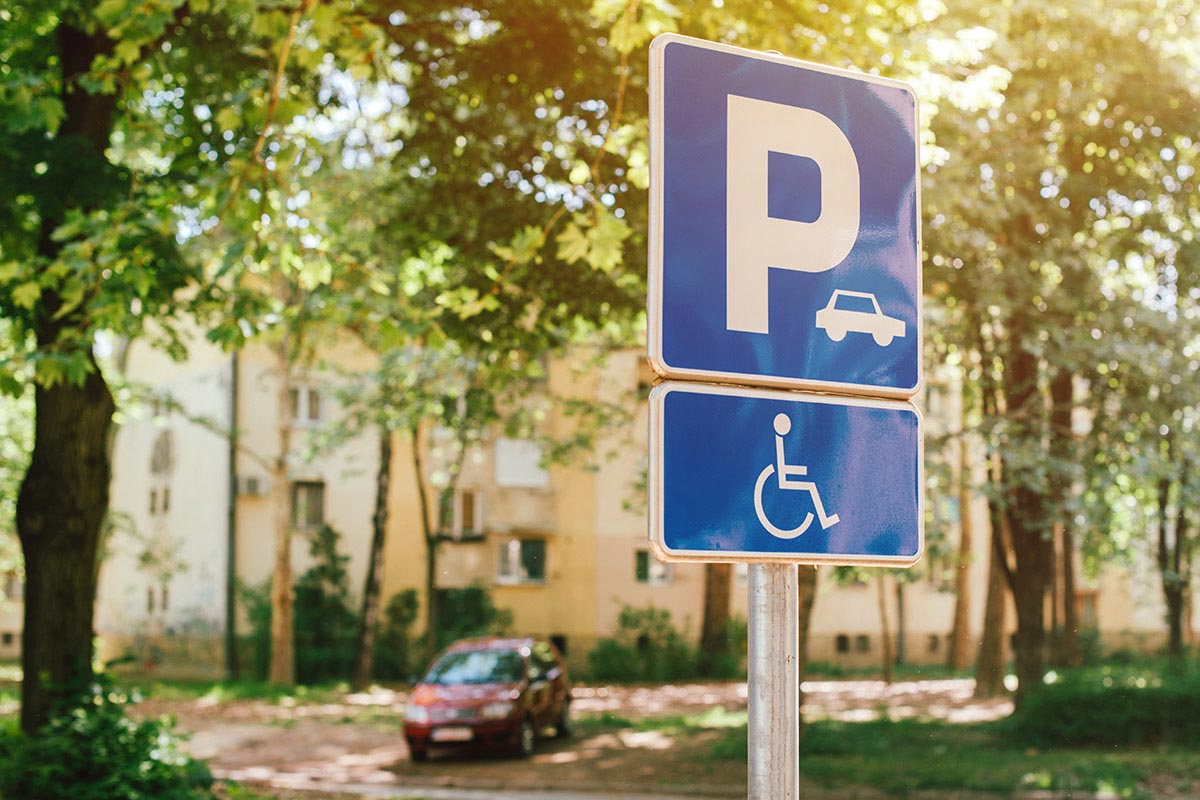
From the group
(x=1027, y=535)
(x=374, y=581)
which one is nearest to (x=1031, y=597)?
(x=1027, y=535)

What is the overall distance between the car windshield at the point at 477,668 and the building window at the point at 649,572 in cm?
1778

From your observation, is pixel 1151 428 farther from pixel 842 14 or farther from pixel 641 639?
pixel 641 639

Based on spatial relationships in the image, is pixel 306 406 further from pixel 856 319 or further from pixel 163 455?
pixel 856 319

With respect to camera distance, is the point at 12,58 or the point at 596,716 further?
the point at 596,716

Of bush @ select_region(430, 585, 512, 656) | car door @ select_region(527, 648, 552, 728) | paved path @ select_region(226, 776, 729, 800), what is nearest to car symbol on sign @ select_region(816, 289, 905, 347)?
paved path @ select_region(226, 776, 729, 800)

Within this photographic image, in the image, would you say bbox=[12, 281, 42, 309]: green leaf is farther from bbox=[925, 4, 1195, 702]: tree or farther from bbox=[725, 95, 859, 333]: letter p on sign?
bbox=[925, 4, 1195, 702]: tree

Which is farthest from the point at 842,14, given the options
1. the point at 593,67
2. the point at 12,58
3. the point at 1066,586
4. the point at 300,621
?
the point at 300,621

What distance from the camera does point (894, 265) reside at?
2.53 meters

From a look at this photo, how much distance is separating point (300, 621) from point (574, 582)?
8045mm

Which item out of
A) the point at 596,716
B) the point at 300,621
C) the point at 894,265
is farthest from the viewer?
the point at 300,621

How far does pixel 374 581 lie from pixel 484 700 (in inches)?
488

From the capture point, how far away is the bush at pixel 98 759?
9.43 m

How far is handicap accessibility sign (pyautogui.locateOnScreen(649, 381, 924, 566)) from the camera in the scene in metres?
2.25

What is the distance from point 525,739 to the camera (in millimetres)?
18828
